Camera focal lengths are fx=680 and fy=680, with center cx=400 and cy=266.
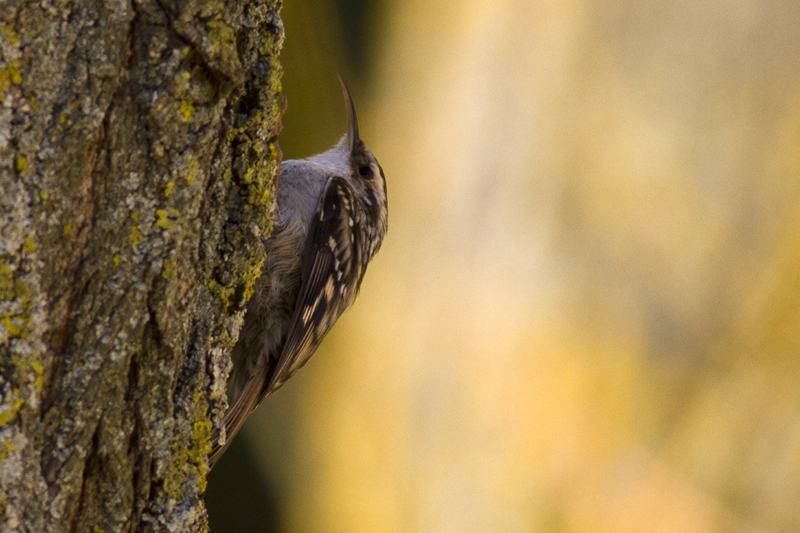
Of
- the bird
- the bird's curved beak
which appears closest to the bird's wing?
the bird

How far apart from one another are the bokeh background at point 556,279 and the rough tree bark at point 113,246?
50.4 inches

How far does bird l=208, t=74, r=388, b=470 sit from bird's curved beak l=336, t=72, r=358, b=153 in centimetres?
29

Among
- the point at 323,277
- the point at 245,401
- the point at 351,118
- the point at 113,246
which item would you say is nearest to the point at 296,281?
the point at 323,277

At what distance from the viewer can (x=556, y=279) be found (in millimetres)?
2525

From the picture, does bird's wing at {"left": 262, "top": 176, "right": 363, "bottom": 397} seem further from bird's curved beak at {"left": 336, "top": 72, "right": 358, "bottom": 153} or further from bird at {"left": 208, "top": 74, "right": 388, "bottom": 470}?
bird's curved beak at {"left": 336, "top": 72, "right": 358, "bottom": 153}

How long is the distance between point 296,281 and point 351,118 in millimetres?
762

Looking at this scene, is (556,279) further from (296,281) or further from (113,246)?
(113,246)

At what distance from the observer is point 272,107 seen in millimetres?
1435

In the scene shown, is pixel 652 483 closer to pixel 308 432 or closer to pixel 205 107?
pixel 308 432

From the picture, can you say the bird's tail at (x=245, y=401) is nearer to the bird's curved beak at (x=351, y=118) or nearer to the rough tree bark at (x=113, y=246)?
the rough tree bark at (x=113, y=246)

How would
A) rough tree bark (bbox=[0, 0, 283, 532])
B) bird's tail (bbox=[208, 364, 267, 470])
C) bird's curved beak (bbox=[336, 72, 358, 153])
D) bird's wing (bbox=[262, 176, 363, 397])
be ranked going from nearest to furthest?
1. rough tree bark (bbox=[0, 0, 283, 532])
2. bird's tail (bbox=[208, 364, 267, 470])
3. bird's wing (bbox=[262, 176, 363, 397])
4. bird's curved beak (bbox=[336, 72, 358, 153])

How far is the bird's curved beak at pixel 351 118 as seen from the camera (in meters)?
2.61

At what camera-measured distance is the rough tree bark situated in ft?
3.48

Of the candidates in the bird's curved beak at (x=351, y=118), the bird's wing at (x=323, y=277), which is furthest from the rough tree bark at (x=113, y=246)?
the bird's curved beak at (x=351, y=118)
